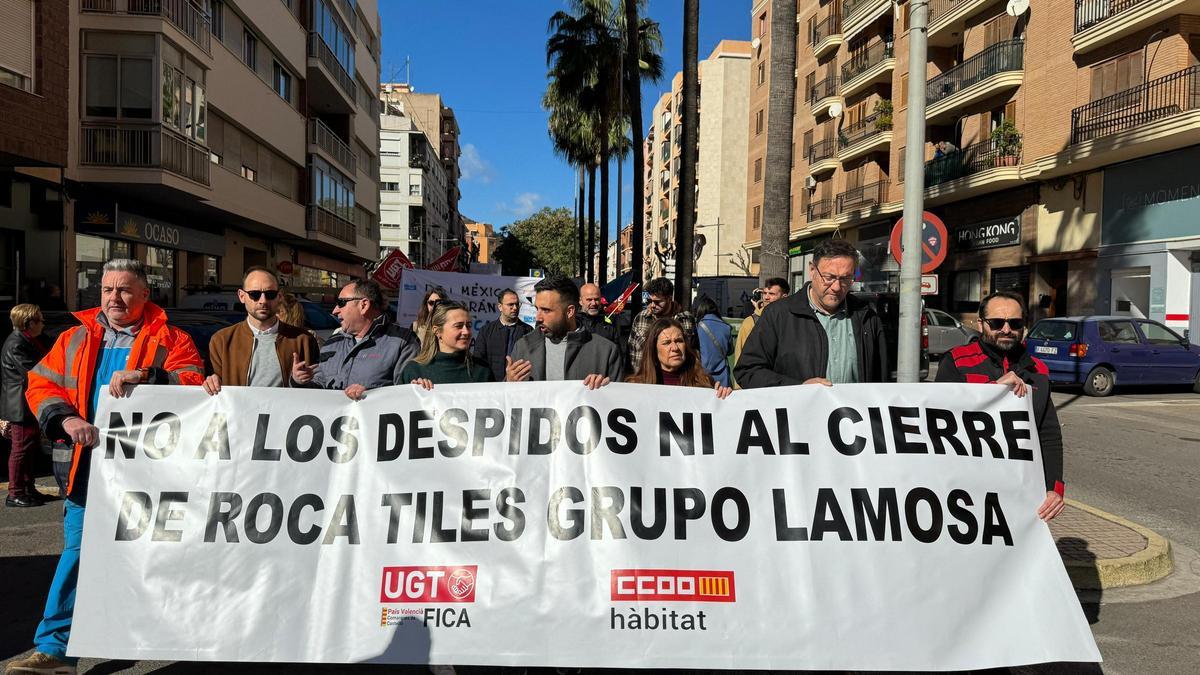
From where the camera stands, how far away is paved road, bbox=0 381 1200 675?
166 inches

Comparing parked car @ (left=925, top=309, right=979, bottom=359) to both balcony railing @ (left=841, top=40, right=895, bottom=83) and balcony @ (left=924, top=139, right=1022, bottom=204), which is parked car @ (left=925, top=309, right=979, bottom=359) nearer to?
balcony @ (left=924, top=139, right=1022, bottom=204)

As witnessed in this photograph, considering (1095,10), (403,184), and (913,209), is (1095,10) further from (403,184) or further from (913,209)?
(403,184)

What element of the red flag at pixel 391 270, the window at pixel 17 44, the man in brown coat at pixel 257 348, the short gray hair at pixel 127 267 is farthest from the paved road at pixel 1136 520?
the window at pixel 17 44

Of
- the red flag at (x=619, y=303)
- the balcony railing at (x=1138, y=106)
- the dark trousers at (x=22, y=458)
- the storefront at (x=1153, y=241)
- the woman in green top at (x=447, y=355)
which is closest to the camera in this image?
the woman in green top at (x=447, y=355)

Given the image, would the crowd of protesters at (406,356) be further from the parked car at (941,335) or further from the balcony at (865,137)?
the balcony at (865,137)

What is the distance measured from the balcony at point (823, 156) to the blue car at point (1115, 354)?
22994 mm

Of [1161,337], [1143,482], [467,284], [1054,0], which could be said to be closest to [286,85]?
[467,284]

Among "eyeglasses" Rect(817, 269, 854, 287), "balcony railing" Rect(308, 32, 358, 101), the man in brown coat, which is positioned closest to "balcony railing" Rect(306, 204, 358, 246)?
"balcony railing" Rect(308, 32, 358, 101)

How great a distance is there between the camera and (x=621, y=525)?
3711 mm

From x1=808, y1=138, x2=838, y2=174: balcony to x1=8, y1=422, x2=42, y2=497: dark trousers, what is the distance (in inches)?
1414

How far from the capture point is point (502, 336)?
7.51 metres

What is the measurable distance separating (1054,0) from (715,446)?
26.9m

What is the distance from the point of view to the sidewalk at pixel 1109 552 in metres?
5.28

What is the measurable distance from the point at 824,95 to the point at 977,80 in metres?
Answer: 12.3
